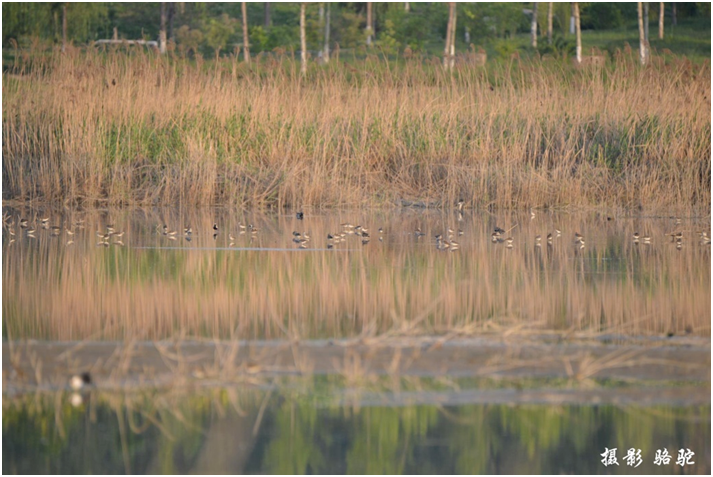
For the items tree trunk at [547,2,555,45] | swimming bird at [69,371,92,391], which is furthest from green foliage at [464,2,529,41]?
swimming bird at [69,371,92,391]

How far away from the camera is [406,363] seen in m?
4.75

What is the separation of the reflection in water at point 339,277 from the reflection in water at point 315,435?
3.88 ft

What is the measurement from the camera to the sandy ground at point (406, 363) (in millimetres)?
4363

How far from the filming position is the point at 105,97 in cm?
1317

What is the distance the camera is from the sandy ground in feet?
14.3

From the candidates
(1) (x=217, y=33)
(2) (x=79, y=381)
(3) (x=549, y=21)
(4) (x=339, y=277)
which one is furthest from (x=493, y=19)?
(2) (x=79, y=381)

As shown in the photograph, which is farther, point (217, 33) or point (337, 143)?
point (217, 33)

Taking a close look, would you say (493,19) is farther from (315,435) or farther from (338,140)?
(315,435)

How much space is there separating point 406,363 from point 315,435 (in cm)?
99

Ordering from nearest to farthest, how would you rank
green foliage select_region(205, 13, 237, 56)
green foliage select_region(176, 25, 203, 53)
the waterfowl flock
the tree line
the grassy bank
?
1. the waterfowl flock
2. the grassy bank
3. the tree line
4. green foliage select_region(176, 25, 203, 53)
5. green foliage select_region(205, 13, 237, 56)

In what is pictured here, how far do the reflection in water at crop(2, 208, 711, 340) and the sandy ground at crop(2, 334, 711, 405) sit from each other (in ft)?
0.98

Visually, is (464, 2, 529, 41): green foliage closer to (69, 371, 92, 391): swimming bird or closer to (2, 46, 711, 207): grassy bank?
(2, 46, 711, 207): grassy bank

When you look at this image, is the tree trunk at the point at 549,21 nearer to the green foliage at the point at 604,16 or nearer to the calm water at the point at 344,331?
the green foliage at the point at 604,16

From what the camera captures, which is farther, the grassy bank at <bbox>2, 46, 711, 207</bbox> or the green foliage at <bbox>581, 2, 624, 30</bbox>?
the green foliage at <bbox>581, 2, 624, 30</bbox>
